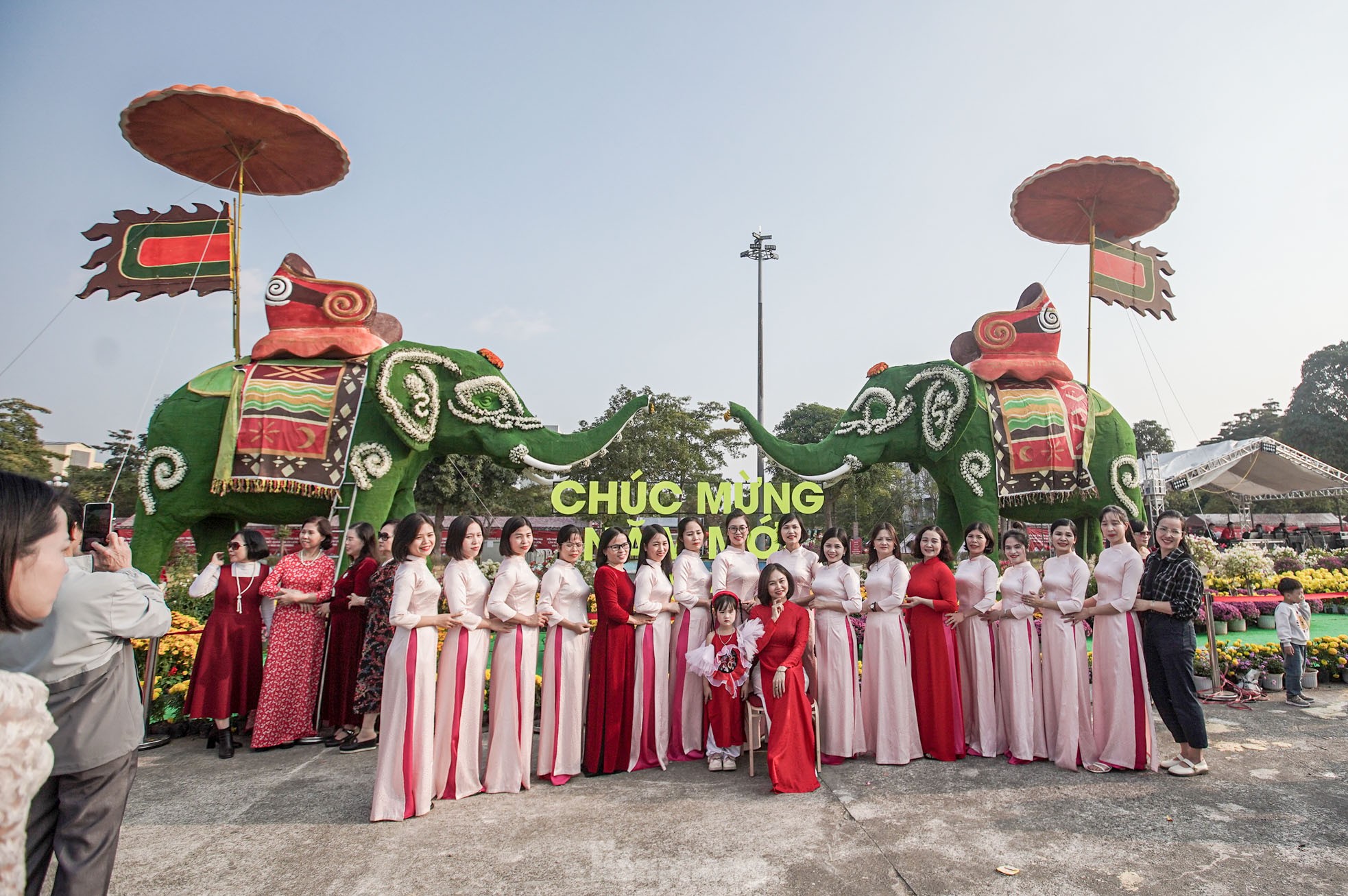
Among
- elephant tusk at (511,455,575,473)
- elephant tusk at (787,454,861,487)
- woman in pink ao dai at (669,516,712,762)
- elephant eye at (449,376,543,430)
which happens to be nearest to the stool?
woman in pink ao dai at (669,516,712,762)

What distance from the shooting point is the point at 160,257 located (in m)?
7.03

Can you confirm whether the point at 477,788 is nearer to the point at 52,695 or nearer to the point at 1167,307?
the point at 52,695

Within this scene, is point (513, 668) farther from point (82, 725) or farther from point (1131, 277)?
point (1131, 277)

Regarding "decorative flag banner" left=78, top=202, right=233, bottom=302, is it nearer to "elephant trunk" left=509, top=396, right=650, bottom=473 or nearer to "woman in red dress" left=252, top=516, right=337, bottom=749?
"elephant trunk" left=509, top=396, right=650, bottom=473

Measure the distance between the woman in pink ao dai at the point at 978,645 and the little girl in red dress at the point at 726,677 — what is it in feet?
4.44

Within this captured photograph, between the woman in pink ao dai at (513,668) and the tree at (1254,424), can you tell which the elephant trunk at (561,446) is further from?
the tree at (1254,424)

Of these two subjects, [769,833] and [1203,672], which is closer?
[769,833]

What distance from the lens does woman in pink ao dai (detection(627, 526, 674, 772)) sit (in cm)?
452

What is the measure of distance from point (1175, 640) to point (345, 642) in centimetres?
→ 518

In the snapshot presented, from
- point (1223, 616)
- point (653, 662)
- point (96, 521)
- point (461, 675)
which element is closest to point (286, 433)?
point (96, 521)

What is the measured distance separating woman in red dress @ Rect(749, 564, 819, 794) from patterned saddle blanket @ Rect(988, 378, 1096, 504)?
3.81 metres

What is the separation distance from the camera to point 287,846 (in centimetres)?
341

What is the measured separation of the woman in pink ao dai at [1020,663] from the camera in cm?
459

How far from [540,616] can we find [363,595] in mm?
1531
